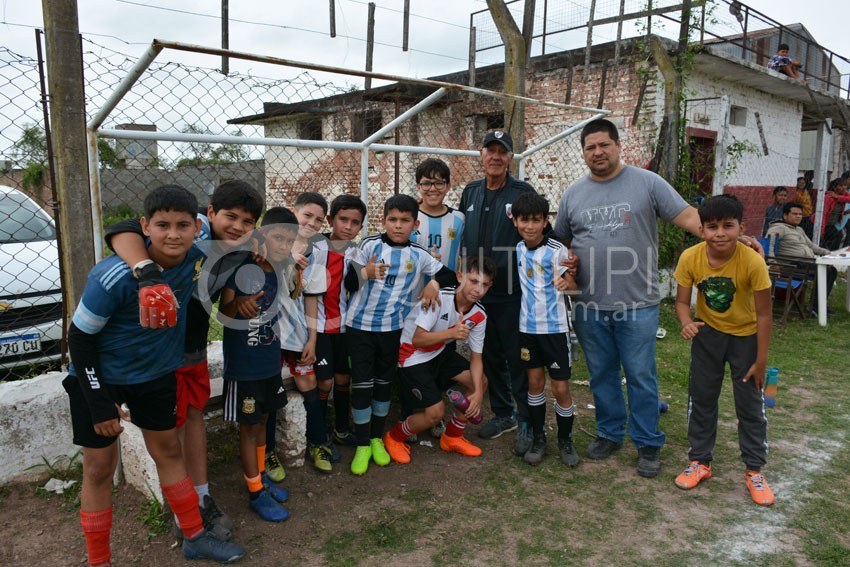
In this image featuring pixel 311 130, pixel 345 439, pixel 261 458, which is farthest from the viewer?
pixel 311 130

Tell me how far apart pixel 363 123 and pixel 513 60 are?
849 centimetres

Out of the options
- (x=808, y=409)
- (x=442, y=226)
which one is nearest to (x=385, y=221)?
(x=442, y=226)

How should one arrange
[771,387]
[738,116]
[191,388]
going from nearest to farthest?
[191,388], [771,387], [738,116]

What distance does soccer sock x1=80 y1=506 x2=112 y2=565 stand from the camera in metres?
2.25

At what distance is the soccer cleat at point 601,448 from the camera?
3508 mm

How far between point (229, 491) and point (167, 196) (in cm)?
164

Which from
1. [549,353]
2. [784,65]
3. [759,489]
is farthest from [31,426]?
[784,65]

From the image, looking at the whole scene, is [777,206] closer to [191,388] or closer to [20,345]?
[191,388]

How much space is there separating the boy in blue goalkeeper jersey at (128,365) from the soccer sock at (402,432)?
1.36 m

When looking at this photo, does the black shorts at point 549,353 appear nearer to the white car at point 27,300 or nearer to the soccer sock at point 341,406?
the soccer sock at point 341,406

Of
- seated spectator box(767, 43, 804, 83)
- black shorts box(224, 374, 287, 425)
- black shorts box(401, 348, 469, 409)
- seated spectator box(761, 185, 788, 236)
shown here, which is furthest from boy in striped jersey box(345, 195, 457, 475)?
seated spectator box(767, 43, 804, 83)

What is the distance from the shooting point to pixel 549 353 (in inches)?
131

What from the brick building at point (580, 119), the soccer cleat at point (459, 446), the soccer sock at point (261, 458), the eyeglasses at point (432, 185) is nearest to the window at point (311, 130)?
the brick building at point (580, 119)

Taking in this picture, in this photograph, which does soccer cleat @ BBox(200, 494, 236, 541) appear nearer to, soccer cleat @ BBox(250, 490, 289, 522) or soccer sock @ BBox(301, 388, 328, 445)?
soccer cleat @ BBox(250, 490, 289, 522)
